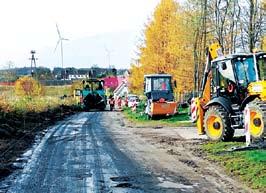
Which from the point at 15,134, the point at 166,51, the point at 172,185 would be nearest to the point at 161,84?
the point at 15,134

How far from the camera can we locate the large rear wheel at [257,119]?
14.8m

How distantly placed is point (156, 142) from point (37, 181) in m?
7.59

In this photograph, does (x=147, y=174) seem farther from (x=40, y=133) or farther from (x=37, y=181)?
(x=40, y=133)

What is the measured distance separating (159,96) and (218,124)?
1220 cm

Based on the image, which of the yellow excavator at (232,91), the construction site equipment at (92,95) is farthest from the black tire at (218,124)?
the construction site equipment at (92,95)

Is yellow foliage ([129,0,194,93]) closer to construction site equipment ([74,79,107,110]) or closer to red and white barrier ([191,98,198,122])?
construction site equipment ([74,79,107,110])

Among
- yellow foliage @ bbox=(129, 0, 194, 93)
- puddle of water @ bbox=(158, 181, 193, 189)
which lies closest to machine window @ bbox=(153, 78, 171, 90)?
yellow foliage @ bbox=(129, 0, 194, 93)

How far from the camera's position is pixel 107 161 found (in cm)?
1338

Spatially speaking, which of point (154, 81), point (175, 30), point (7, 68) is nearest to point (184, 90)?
point (175, 30)

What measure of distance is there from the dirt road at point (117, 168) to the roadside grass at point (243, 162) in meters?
0.32

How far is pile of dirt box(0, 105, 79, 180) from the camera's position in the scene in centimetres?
1370

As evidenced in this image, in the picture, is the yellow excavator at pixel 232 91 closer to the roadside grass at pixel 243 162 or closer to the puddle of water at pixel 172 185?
the roadside grass at pixel 243 162

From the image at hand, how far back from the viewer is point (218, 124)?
17344mm

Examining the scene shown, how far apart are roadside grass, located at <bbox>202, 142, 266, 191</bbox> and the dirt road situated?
32cm
